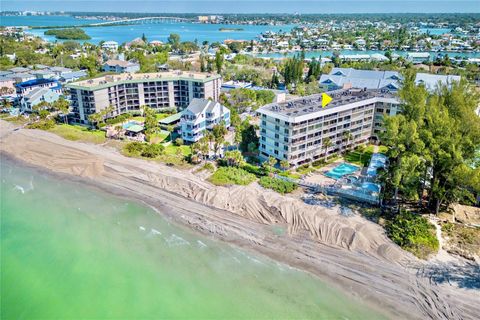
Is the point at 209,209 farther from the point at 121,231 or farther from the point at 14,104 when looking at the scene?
the point at 14,104

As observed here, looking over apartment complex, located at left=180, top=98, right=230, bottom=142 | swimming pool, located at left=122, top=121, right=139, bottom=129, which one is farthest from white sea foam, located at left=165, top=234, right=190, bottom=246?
swimming pool, located at left=122, top=121, right=139, bottom=129

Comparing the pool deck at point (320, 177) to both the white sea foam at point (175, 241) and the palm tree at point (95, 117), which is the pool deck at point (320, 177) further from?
the palm tree at point (95, 117)

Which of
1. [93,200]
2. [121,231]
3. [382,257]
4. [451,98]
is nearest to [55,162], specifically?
[93,200]

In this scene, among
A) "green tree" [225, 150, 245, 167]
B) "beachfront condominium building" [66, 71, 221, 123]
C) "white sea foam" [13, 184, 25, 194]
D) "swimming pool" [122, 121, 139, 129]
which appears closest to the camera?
"white sea foam" [13, 184, 25, 194]

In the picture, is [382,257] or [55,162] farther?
[55,162]

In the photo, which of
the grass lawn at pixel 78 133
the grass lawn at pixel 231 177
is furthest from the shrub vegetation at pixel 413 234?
the grass lawn at pixel 78 133

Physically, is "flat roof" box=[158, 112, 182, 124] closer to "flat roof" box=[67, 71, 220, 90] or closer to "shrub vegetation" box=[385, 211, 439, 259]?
"flat roof" box=[67, 71, 220, 90]
